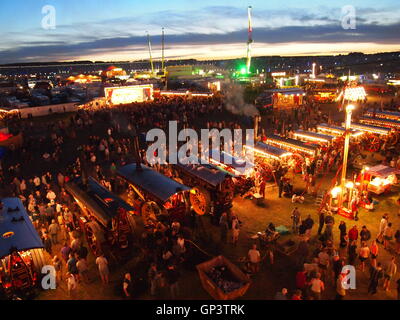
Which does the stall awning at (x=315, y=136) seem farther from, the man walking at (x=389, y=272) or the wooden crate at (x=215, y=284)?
the wooden crate at (x=215, y=284)

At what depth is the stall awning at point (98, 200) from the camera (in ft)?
31.8

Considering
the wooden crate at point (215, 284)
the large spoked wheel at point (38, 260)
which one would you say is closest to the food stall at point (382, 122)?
the wooden crate at point (215, 284)

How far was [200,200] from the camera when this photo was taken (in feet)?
43.4

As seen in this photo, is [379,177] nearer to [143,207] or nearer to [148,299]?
[143,207]

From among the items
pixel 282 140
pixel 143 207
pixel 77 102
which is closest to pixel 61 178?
pixel 143 207

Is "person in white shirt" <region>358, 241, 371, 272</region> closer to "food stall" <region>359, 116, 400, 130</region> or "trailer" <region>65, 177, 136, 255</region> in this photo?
"trailer" <region>65, 177, 136, 255</region>

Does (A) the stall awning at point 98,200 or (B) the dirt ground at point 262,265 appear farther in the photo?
(A) the stall awning at point 98,200

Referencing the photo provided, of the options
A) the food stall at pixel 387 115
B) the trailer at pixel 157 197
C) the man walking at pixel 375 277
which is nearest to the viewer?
the man walking at pixel 375 277

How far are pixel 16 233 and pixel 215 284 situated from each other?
616cm

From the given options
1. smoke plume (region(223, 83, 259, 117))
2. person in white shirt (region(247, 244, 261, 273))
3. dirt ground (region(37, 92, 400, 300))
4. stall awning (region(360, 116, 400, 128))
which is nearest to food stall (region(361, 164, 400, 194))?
dirt ground (region(37, 92, 400, 300))

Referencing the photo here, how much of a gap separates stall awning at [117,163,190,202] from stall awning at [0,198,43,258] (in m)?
4.10

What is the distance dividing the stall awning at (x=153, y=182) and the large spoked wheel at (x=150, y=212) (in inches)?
19.2

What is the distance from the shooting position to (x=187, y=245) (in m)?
10.4

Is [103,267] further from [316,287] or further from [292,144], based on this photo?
[292,144]
